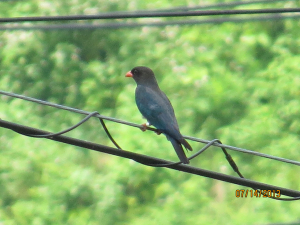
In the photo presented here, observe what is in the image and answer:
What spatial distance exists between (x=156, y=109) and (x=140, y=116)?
3.83 meters

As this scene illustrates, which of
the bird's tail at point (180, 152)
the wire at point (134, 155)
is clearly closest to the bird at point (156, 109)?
the bird's tail at point (180, 152)

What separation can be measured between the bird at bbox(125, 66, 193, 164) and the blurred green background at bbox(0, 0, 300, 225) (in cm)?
294

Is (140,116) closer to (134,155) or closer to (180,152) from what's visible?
(180,152)

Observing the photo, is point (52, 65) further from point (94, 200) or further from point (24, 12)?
point (94, 200)

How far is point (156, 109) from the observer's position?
4723 millimetres

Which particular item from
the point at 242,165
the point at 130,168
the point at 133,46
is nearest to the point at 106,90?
the point at 133,46

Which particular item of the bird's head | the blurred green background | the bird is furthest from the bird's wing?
the blurred green background

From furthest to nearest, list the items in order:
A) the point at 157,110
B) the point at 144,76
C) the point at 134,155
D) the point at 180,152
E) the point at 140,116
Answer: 1. the point at 140,116
2. the point at 144,76
3. the point at 157,110
4. the point at 180,152
5. the point at 134,155

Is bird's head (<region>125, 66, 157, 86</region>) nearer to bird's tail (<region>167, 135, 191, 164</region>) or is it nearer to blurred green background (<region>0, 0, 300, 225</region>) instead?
bird's tail (<region>167, 135, 191, 164</region>)

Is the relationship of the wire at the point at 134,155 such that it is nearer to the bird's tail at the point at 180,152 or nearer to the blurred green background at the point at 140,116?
the bird's tail at the point at 180,152

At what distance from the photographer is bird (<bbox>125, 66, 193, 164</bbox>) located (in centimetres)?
407

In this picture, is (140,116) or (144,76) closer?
(144,76)

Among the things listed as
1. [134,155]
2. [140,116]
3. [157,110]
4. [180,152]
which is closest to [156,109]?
[157,110]

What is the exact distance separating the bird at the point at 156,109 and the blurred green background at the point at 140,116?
2.94m
